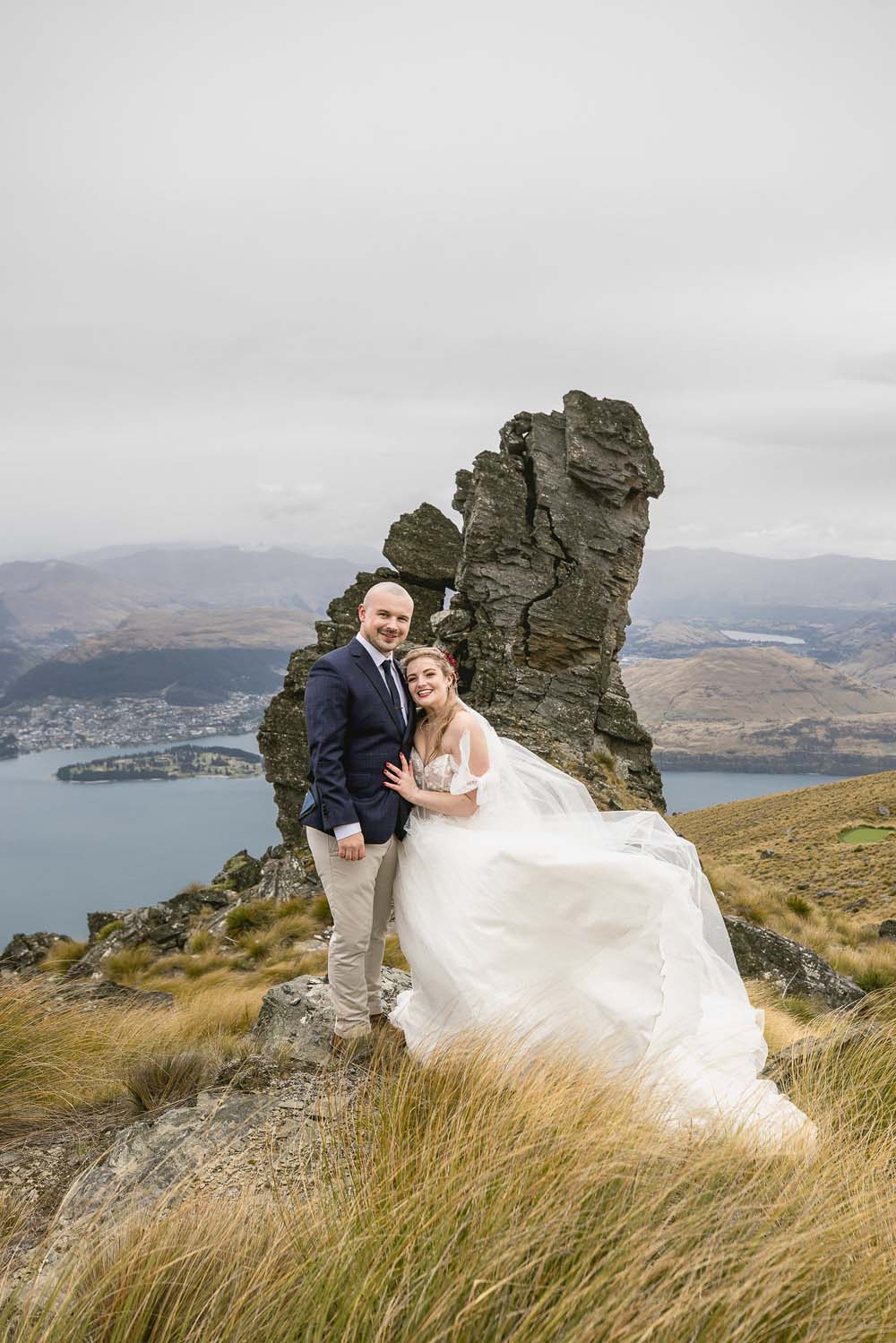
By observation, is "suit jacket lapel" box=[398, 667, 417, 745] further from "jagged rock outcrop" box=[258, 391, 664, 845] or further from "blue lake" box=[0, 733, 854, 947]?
"blue lake" box=[0, 733, 854, 947]

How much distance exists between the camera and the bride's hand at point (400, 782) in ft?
16.0

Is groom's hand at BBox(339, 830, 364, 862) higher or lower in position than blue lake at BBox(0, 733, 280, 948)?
higher

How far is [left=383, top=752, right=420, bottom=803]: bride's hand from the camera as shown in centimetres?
487

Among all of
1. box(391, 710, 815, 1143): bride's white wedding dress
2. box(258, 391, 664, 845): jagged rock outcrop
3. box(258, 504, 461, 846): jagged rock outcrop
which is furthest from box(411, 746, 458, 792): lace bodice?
box(258, 504, 461, 846): jagged rock outcrop

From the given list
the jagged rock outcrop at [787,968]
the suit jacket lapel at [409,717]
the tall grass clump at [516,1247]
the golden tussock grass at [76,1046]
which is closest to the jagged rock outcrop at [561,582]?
the jagged rock outcrop at [787,968]

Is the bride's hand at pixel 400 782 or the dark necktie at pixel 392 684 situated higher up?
the dark necktie at pixel 392 684

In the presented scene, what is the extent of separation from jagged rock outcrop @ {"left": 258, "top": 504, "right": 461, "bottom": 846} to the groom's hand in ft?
56.2

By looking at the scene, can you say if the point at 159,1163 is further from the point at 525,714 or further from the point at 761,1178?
the point at 525,714

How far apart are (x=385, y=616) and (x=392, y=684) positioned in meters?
0.51

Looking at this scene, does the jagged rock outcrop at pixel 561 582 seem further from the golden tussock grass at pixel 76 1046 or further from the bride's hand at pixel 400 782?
the bride's hand at pixel 400 782

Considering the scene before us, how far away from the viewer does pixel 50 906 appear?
406 feet

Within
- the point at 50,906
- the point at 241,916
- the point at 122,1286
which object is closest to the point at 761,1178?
the point at 122,1286

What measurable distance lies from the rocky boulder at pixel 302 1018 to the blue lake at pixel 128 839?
115 m

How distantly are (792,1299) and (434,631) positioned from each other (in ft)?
58.5
